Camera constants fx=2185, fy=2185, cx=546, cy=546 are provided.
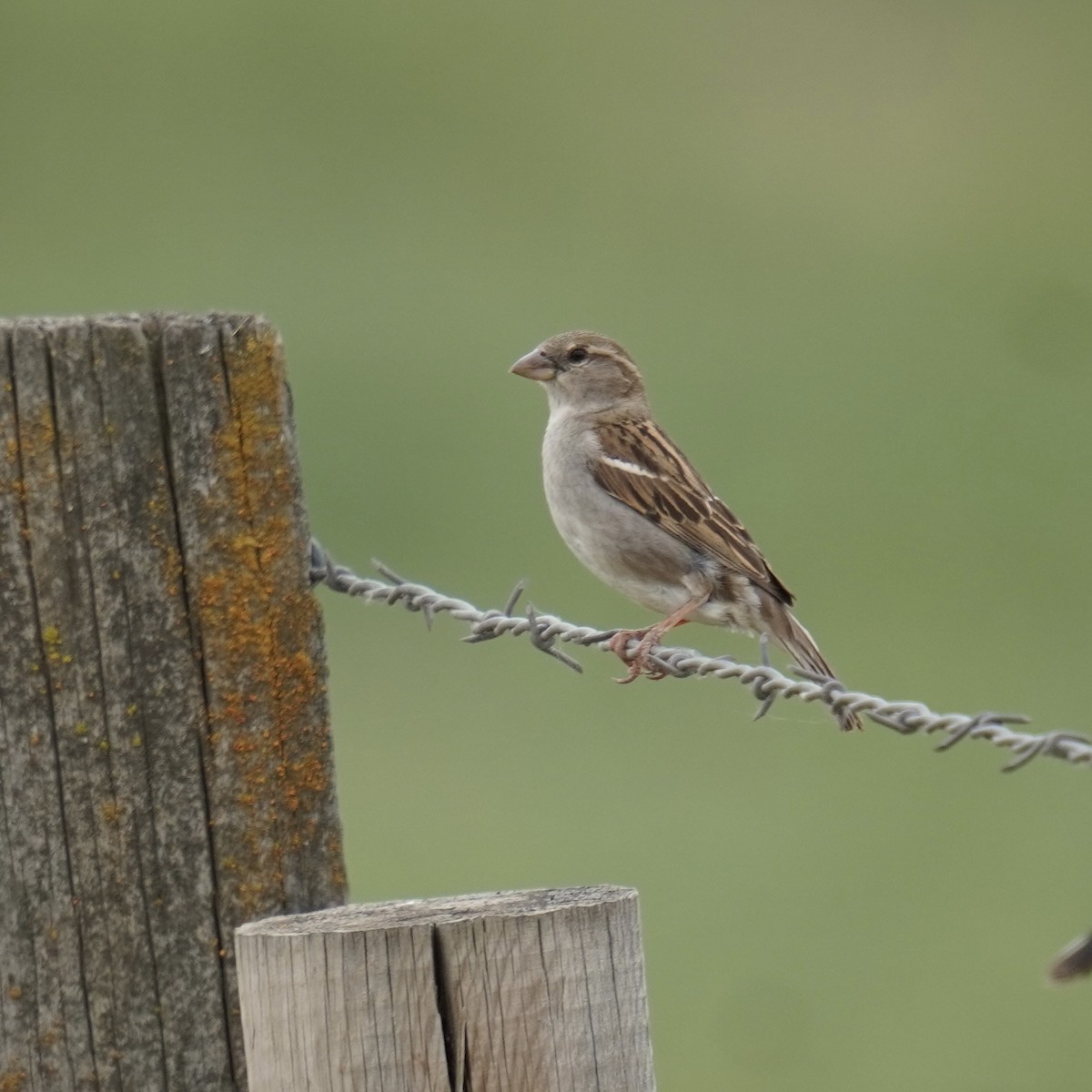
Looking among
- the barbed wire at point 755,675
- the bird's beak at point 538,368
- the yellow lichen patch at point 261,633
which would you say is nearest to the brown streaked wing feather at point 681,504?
the bird's beak at point 538,368

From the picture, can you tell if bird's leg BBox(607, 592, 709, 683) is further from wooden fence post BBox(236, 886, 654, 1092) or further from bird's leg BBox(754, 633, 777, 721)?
wooden fence post BBox(236, 886, 654, 1092)

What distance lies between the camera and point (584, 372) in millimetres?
6859

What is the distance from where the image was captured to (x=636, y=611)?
14109 millimetres

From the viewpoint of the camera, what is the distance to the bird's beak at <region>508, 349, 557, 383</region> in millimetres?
6895

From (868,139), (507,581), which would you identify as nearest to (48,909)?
(507,581)

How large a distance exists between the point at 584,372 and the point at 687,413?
10936 millimetres

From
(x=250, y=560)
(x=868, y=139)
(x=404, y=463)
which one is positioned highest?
(x=868, y=139)

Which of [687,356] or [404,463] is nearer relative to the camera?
[404,463]

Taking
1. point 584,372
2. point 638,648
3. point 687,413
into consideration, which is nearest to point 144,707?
point 638,648

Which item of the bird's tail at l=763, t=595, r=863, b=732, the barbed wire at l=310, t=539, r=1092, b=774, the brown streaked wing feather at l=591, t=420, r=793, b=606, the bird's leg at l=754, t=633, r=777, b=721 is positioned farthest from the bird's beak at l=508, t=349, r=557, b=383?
the bird's leg at l=754, t=633, r=777, b=721

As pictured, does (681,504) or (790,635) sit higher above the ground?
(681,504)

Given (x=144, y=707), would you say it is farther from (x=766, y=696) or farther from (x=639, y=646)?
(x=639, y=646)

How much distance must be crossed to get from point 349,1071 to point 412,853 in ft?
29.2

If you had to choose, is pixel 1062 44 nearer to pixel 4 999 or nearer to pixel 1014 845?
pixel 1014 845
